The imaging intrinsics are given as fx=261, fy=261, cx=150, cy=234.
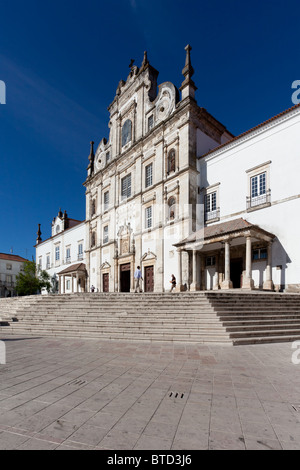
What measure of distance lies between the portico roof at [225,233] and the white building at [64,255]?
17.9 meters

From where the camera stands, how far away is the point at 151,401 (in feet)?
12.4

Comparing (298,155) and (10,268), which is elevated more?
(298,155)

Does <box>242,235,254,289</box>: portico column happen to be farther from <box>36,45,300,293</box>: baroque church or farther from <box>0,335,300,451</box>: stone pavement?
<box>0,335,300,451</box>: stone pavement

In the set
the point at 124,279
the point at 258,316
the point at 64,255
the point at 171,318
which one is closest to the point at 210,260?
the point at 258,316

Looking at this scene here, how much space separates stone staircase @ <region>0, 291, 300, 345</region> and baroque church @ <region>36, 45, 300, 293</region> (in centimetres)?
501

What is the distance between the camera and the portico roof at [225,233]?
1531 centimetres

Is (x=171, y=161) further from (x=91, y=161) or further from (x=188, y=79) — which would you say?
(x=91, y=161)

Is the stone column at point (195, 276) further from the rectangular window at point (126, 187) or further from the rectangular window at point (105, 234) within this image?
the rectangular window at point (105, 234)

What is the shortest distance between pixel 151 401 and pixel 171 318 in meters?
6.23

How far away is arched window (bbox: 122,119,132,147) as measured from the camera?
1083 inches
